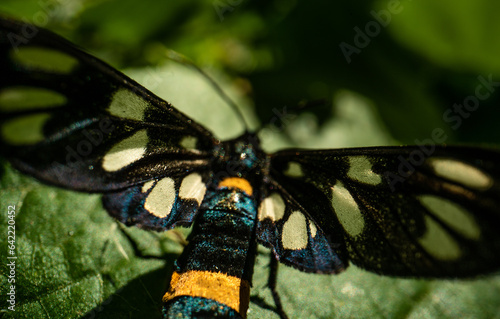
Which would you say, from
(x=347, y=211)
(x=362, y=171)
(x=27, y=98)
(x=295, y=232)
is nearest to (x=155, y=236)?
(x=295, y=232)

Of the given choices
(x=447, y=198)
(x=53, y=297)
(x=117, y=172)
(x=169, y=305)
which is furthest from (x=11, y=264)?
(x=447, y=198)

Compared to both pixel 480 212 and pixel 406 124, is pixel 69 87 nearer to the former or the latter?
pixel 480 212

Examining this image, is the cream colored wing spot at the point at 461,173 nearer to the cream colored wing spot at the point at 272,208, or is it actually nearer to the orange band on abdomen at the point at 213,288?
the cream colored wing spot at the point at 272,208

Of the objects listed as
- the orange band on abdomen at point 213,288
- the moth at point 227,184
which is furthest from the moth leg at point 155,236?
the orange band on abdomen at point 213,288

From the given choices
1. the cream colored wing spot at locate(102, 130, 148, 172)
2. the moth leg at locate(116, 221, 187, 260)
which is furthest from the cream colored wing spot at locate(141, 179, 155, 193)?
the moth leg at locate(116, 221, 187, 260)

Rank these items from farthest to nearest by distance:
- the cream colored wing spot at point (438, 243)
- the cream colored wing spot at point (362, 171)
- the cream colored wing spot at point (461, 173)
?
the cream colored wing spot at point (362, 171) < the cream colored wing spot at point (438, 243) < the cream colored wing spot at point (461, 173)

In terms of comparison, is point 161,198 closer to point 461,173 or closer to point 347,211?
point 347,211

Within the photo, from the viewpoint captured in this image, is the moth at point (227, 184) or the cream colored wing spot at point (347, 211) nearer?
the moth at point (227, 184)
